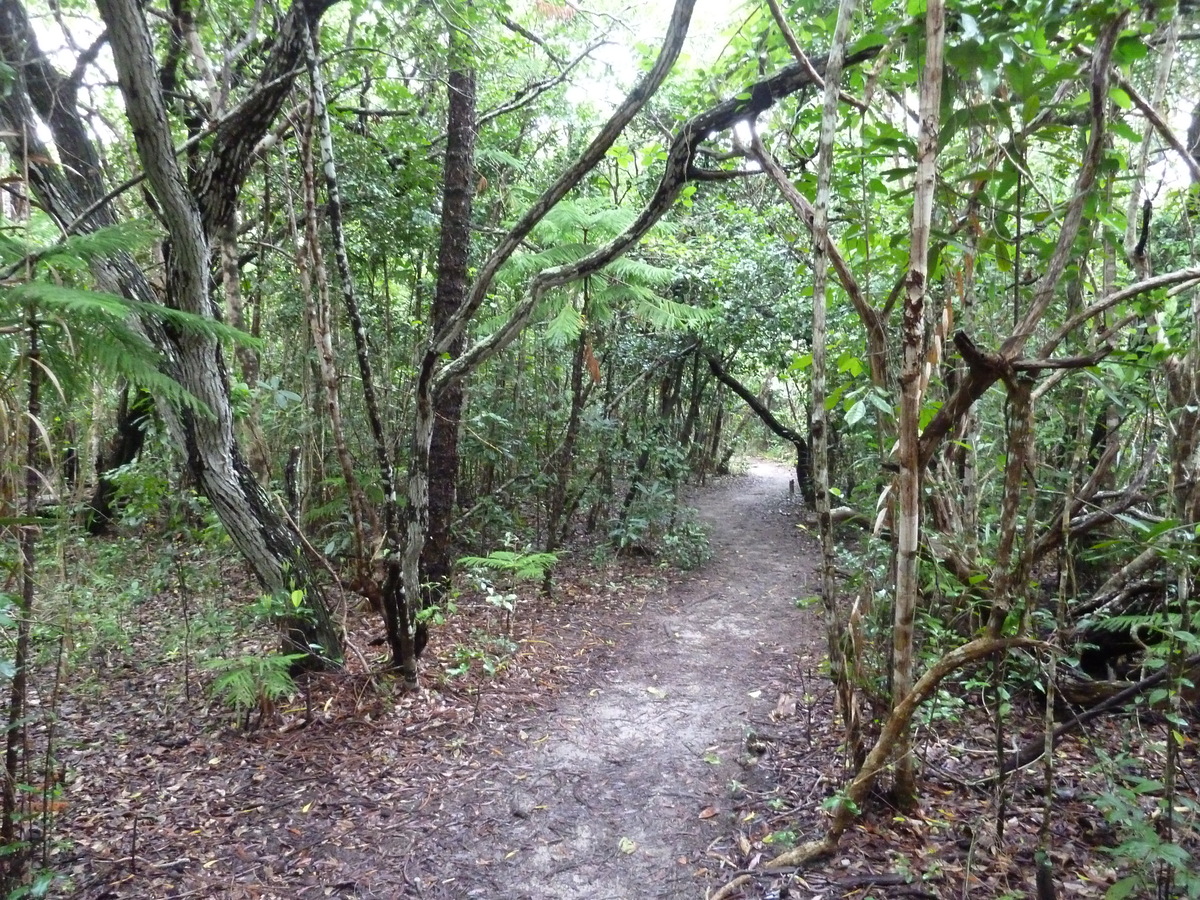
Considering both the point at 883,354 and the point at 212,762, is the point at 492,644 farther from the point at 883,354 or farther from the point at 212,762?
the point at 883,354

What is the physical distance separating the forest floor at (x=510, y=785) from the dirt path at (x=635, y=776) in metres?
0.02

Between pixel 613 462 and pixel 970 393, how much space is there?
785 centimetres

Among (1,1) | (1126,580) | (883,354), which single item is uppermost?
(1,1)

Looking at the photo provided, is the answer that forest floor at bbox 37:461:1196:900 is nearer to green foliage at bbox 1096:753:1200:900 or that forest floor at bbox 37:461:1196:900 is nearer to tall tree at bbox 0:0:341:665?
green foliage at bbox 1096:753:1200:900

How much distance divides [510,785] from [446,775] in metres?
0.42

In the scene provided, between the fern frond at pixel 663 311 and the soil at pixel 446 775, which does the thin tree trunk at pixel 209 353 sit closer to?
the soil at pixel 446 775

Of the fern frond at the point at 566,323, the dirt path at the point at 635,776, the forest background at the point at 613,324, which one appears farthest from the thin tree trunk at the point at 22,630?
the fern frond at the point at 566,323

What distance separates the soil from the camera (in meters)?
3.28

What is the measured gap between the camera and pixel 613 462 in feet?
34.1

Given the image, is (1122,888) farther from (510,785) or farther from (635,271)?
(635,271)

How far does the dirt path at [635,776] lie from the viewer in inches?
131

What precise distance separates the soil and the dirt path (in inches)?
A: 0.6

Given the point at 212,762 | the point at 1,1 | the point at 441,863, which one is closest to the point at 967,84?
the point at 441,863

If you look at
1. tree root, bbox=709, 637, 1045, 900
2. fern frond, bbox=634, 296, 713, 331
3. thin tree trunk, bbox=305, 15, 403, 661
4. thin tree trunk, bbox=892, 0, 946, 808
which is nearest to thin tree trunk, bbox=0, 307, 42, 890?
thin tree trunk, bbox=305, 15, 403, 661
